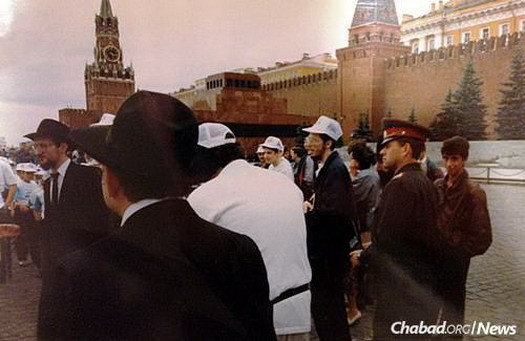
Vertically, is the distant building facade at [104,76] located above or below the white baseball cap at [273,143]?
above

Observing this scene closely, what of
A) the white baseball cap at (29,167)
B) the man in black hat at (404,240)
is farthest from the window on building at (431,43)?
the white baseball cap at (29,167)

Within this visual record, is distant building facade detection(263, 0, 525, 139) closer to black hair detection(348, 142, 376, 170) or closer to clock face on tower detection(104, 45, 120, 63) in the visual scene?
black hair detection(348, 142, 376, 170)

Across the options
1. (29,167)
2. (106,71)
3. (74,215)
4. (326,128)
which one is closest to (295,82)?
(326,128)

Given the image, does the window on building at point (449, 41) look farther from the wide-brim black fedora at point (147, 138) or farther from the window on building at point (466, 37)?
the wide-brim black fedora at point (147, 138)

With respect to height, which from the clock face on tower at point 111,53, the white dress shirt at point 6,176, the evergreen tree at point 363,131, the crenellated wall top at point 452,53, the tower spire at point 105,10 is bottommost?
the white dress shirt at point 6,176

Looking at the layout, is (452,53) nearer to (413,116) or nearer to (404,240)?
(413,116)

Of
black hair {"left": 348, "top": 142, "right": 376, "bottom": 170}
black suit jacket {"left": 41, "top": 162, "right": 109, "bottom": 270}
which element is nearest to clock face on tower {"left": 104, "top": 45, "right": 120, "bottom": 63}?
black suit jacket {"left": 41, "top": 162, "right": 109, "bottom": 270}
